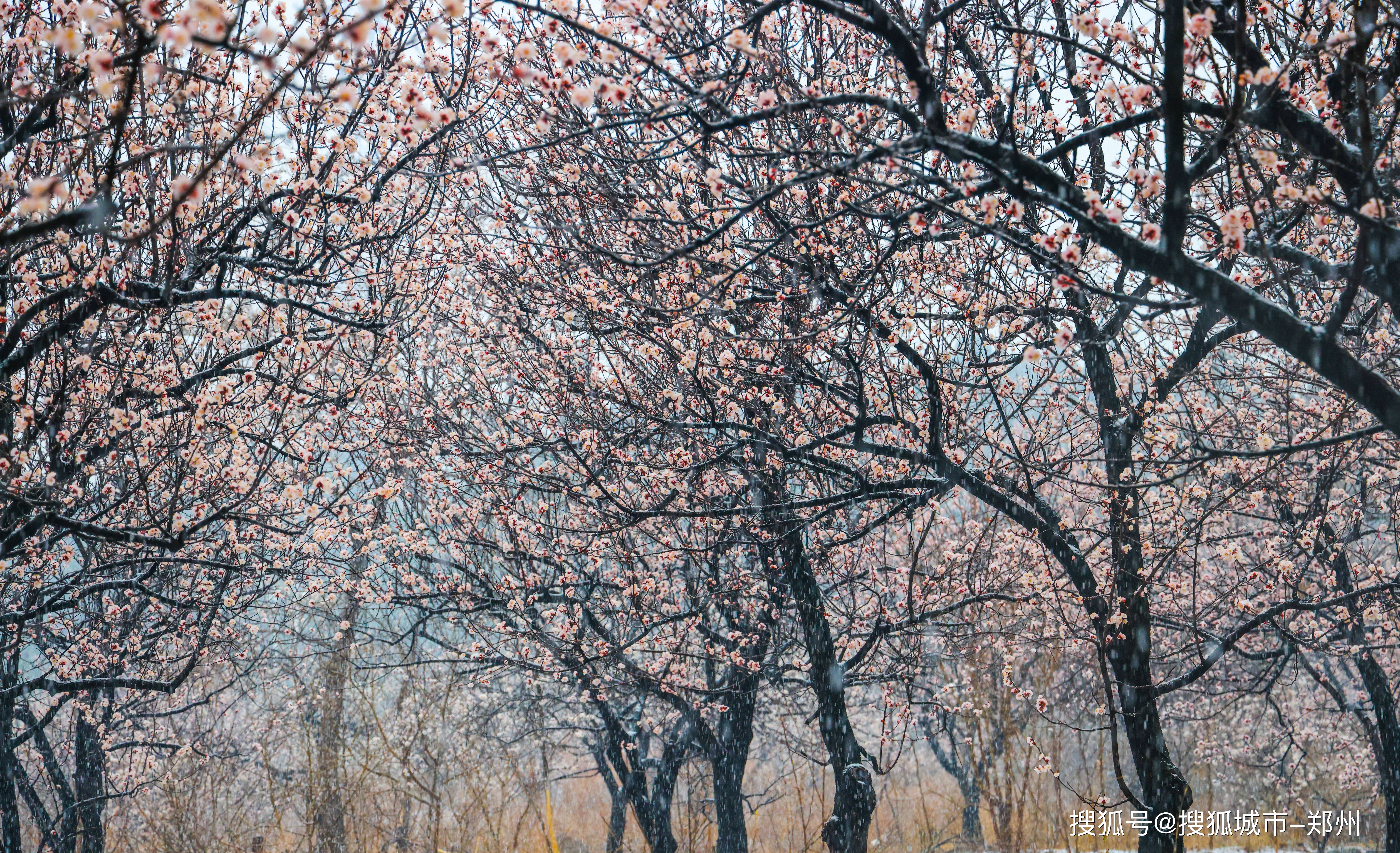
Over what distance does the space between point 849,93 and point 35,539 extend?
6540mm

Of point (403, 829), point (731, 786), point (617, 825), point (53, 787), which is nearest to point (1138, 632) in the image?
point (731, 786)

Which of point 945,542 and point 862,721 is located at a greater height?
point 945,542

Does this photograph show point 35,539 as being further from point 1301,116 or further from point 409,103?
point 1301,116

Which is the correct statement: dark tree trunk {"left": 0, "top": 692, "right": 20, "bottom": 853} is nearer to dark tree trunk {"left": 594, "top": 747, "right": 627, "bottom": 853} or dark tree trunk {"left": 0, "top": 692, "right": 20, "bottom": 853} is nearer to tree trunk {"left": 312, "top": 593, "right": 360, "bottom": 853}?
tree trunk {"left": 312, "top": 593, "right": 360, "bottom": 853}

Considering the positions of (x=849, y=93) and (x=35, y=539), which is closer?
(x=849, y=93)

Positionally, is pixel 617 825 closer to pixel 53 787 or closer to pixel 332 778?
pixel 332 778

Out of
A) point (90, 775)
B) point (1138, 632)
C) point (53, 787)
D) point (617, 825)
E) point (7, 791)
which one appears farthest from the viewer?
point (617, 825)

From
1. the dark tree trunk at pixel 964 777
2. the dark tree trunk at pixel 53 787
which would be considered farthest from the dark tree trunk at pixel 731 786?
the dark tree trunk at pixel 53 787

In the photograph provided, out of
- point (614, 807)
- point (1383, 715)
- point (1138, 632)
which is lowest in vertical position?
point (614, 807)

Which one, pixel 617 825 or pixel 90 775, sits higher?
pixel 90 775

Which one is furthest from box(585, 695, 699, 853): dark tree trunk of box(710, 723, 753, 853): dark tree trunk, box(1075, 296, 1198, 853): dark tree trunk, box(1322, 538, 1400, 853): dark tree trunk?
box(1322, 538, 1400, 853): dark tree trunk

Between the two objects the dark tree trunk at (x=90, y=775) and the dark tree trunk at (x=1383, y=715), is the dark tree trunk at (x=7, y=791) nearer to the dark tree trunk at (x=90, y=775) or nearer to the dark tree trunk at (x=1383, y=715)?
the dark tree trunk at (x=90, y=775)

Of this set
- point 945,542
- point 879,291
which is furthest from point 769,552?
point 945,542

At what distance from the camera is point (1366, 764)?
1831 cm
